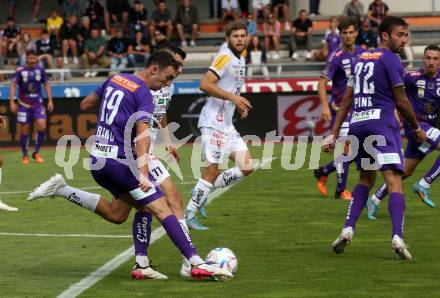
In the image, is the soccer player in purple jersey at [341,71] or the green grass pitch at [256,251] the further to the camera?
the soccer player in purple jersey at [341,71]

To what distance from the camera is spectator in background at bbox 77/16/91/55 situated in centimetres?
3475

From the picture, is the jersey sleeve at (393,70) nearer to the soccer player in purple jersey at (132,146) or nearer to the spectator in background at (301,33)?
the soccer player in purple jersey at (132,146)

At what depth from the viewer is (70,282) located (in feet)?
33.6

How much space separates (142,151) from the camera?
9734 mm

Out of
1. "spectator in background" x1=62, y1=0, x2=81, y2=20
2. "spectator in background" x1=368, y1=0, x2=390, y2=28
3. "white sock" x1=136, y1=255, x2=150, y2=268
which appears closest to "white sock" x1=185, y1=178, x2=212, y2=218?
"white sock" x1=136, y1=255, x2=150, y2=268

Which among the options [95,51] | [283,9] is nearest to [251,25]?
[283,9]

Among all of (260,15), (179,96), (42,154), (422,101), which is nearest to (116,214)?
(422,101)

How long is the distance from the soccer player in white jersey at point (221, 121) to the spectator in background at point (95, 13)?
858 inches

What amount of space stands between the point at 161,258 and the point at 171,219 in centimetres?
154

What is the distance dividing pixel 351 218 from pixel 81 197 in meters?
2.73

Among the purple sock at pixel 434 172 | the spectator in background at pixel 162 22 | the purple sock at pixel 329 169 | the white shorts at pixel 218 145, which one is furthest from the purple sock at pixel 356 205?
the spectator in background at pixel 162 22

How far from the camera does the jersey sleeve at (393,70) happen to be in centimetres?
1112

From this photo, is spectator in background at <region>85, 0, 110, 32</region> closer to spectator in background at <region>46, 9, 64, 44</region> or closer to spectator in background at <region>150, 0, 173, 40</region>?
spectator in background at <region>46, 9, 64, 44</region>

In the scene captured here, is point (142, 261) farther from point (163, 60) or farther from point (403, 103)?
point (403, 103)
